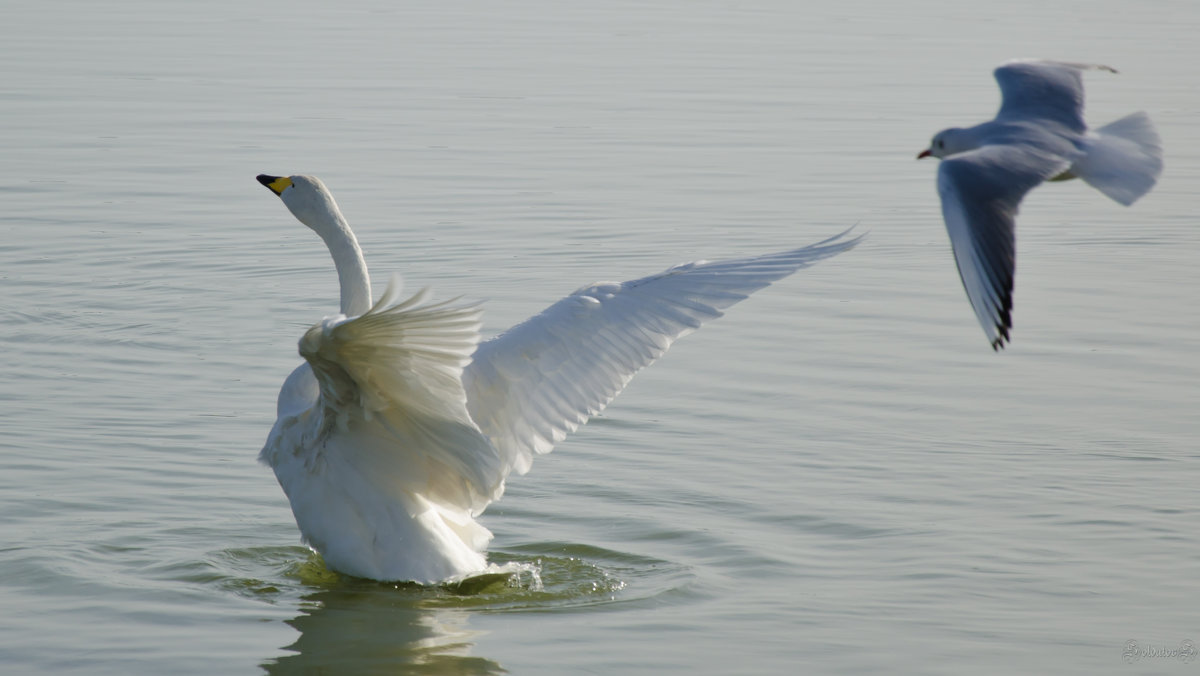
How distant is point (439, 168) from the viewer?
1730 centimetres

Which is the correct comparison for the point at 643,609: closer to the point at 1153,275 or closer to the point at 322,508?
the point at 322,508

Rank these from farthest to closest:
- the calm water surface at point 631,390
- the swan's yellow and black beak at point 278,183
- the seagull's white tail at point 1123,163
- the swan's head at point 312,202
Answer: the swan's yellow and black beak at point 278,183 < the swan's head at point 312,202 < the calm water surface at point 631,390 < the seagull's white tail at point 1123,163

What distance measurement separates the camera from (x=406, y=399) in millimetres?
6633

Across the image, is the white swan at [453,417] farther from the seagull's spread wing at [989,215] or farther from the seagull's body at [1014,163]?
the seagull's spread wing at [989,215]

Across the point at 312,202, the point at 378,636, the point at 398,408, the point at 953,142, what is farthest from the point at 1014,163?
the point at 312,202

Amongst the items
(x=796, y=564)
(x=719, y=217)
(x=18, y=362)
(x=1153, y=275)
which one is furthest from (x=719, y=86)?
(x=796, y=564)

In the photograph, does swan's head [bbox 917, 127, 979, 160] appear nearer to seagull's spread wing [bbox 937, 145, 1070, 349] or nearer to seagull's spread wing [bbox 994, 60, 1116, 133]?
seagull's spread wing [bbox 994, 60, 1116, 133]

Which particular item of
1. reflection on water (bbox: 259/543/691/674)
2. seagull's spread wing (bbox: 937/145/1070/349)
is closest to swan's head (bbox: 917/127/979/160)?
seagull's spread wing (bbox: 937/145/1070/349)

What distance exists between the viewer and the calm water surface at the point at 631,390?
687cm

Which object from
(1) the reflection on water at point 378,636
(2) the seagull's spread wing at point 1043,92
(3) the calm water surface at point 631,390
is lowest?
(1) the reflection on water at point 378,636

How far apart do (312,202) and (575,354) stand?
4.78 feet

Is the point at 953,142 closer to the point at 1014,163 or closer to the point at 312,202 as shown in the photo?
the point at 1014,163

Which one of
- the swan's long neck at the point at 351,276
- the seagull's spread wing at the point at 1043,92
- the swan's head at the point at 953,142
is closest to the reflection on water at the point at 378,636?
the swan's long neck at the point at 351,276

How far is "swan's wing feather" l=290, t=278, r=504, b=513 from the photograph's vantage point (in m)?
6.08
